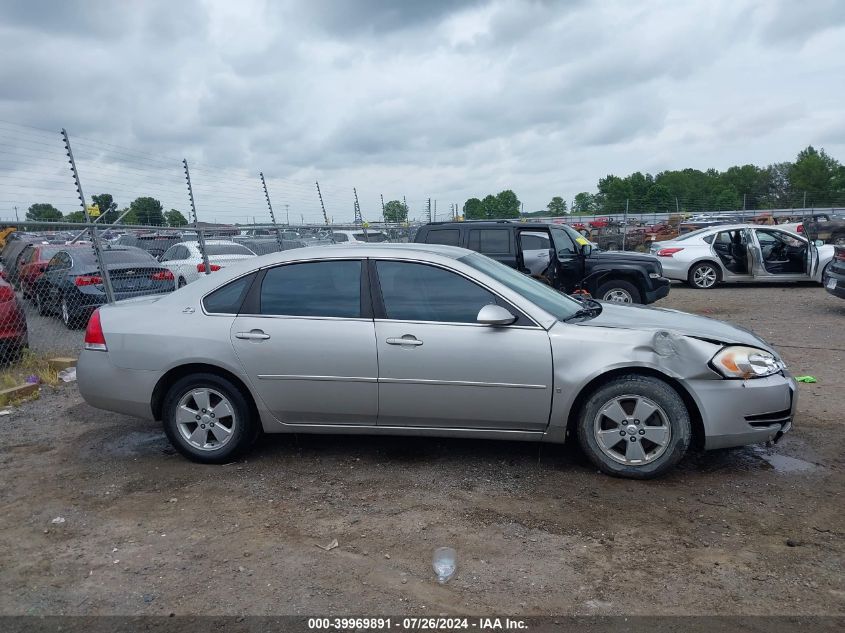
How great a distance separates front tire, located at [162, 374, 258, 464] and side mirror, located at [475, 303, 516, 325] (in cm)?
177

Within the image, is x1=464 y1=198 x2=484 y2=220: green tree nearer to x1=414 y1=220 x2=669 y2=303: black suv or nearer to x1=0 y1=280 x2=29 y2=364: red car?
x1=414 y1=220 x2=669 y2=303: black suv

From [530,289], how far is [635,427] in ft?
4.24

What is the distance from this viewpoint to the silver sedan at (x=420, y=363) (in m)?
4.37

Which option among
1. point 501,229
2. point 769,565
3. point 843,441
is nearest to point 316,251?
point 769,565

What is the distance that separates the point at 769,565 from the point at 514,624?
138 cm

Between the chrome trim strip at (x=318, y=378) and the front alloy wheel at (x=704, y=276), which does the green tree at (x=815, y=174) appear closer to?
the front alloy wheel at (x=704, y=276)

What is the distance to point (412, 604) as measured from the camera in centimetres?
313

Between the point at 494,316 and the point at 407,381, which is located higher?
the point at 494,316

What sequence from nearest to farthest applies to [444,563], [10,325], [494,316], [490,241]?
1. [444,563]
2. [494,316]
3. [10,325]
4. [490,241]

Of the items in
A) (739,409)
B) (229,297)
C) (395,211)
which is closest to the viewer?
(739,409)

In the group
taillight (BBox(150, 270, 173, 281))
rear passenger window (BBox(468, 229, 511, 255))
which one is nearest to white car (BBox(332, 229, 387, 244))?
rear passenger window (BBox(468, 229, 511, 255))

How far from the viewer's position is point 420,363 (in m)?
4.53

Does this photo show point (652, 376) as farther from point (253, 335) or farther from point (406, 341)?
point (253, 335)

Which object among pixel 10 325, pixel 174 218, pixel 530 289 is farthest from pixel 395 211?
pixel 530 289
